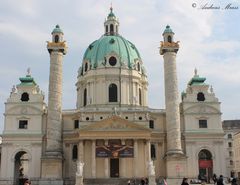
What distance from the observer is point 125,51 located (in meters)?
71.2

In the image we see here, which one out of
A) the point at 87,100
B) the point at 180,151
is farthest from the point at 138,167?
the point at 87,100

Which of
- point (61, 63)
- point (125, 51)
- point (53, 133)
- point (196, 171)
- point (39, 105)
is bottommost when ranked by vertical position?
point (196, 171)

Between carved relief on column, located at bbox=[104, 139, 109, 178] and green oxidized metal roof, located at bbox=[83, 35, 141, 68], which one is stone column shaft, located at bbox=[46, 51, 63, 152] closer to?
carved relief on column, located at bbox=[104, 139, 109, 178]

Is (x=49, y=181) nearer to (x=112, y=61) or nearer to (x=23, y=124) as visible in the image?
(x=23, y=124)

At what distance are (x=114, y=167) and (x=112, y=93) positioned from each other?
45.1ft

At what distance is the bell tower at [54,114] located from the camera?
5609 cm

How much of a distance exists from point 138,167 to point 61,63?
65.2 ft

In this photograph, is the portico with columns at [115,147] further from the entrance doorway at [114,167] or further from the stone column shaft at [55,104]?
the stone column shaft at [55,104]

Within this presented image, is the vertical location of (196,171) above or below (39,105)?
below

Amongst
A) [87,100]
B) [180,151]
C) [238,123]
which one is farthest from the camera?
Result: [238,123]

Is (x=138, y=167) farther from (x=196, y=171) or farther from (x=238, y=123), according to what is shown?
(x=238, y=123)

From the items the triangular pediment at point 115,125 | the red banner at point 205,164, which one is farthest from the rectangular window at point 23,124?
the red banner at point 205,164

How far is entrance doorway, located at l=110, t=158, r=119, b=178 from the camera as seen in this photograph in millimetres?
59844

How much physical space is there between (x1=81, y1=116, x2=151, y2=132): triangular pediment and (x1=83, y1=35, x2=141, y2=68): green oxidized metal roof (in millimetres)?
13772
